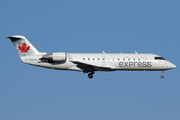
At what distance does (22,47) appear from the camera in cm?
3759

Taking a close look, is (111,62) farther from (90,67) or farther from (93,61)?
(90,67)

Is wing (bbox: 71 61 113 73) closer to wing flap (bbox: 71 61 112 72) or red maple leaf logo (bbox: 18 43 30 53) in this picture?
wing flap (bbox: 71 61 112 72)

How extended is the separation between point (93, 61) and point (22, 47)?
10.1m

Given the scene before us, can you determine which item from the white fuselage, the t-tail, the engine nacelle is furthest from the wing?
the t-tail

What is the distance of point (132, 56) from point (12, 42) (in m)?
16.6

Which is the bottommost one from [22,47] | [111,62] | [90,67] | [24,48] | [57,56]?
[90,67]

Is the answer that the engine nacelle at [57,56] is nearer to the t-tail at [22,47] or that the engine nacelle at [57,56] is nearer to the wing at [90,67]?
the wing at [90,67]

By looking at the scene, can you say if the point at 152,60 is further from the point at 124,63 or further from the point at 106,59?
the point at 106,59

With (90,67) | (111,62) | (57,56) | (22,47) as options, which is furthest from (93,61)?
(22,47)

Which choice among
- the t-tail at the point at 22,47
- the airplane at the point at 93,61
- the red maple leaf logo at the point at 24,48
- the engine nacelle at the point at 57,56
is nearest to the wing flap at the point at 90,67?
the airplane at the point at 93,61

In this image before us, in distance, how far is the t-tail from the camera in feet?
123

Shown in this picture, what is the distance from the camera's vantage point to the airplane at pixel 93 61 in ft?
119

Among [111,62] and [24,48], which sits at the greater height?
[24,48]

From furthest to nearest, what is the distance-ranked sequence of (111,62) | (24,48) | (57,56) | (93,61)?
(24,48)
(93,61)
(111,62)
(57,56)
